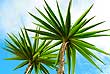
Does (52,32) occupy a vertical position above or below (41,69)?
above

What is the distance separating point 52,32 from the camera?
1504cm

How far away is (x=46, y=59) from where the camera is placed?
1988 centimetres

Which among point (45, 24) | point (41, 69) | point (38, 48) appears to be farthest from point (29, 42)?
point (45, 24)

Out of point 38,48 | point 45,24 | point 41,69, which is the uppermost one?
point 45,24

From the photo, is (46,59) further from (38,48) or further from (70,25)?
(70,25)

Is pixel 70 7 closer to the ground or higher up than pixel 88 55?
higher up

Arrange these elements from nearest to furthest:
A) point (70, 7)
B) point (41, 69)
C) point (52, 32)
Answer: point (70, 7)
point (52, 32)
point (41, 69)

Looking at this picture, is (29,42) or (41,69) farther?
(41,69)

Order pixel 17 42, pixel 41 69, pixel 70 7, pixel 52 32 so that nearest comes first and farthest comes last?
pixel 70 7
pixel 52 32
pixel 17 42
pixel 41 69

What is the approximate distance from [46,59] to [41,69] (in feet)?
4.91

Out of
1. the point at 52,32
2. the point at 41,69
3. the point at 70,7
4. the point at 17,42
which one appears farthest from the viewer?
the point at 41,69

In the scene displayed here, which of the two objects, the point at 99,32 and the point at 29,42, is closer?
the point at 99,32

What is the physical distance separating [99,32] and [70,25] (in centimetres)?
164

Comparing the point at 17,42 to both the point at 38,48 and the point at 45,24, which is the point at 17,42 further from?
the point at 45,24
